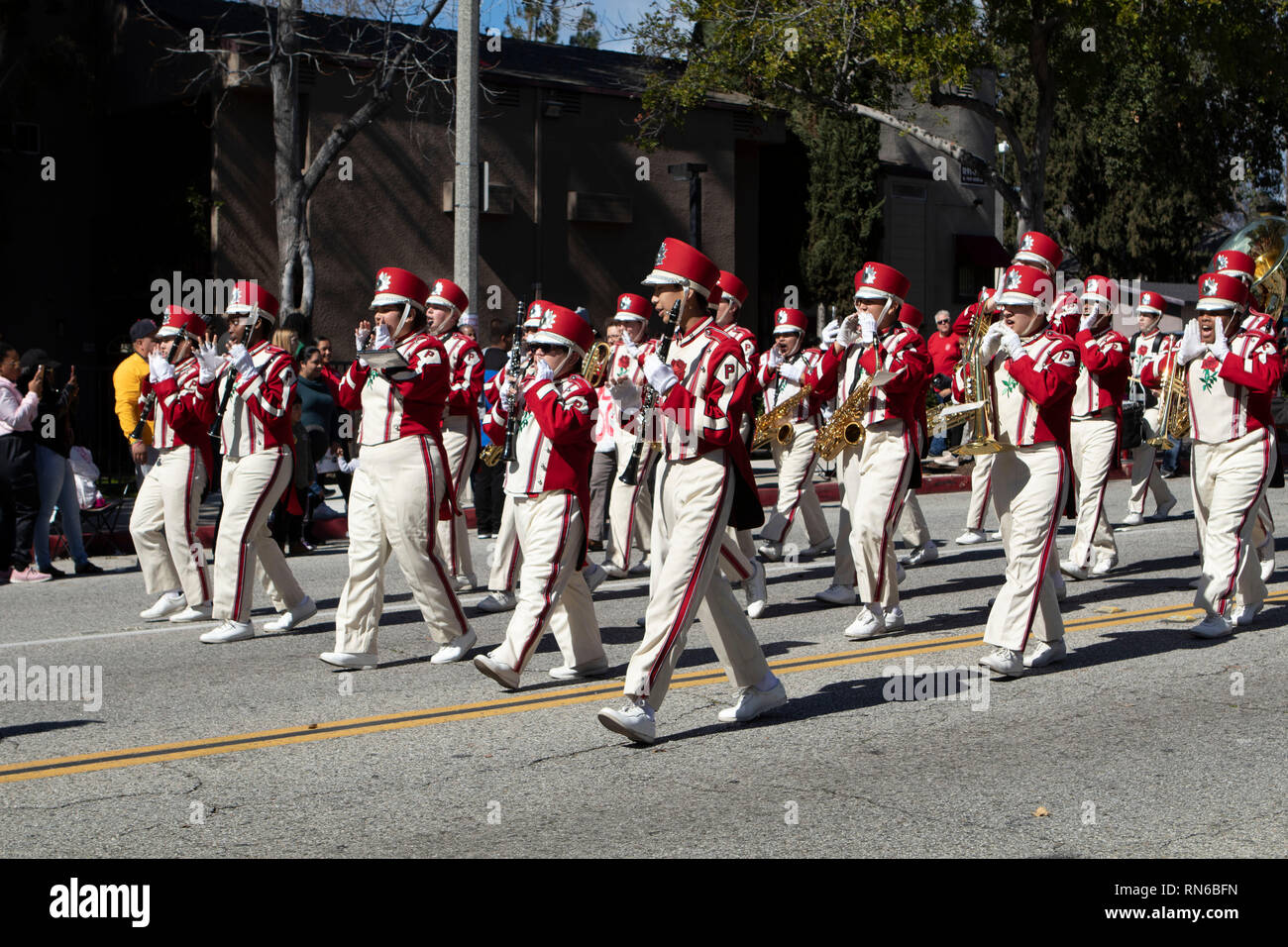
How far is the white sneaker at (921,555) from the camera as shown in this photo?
12.3 m

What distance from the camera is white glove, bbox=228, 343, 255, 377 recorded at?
30.5 feet

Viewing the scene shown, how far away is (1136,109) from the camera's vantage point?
38562 mm

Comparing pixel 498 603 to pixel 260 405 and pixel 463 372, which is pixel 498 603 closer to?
pixel 463 372

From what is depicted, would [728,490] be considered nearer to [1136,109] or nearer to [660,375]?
[660,375]

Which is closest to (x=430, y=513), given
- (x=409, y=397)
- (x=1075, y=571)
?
(x=409, y=397)

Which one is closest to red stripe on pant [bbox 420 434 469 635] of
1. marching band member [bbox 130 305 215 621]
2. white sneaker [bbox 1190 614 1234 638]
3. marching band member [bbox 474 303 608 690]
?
marching band member [bbox 474 303 608 690]

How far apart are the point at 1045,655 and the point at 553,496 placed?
8.92 ft

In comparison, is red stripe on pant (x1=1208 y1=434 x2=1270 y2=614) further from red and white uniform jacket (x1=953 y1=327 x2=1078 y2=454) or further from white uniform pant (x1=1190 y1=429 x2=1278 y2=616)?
A: red and white uniform jacket (x1=953 y1=327 x2=1078 y2=454)

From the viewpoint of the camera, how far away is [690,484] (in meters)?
6.76

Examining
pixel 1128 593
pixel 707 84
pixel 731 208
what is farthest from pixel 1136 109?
pixel 1128 593

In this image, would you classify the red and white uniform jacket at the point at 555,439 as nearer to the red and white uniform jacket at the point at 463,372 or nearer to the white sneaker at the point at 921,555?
the red and white uniform jacket at the point at 463,372

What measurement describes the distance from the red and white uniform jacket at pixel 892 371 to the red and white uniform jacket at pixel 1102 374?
1908mm

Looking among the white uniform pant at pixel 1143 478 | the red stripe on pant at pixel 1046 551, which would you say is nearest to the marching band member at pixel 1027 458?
the red stripe on pant at pixel 1046 551
